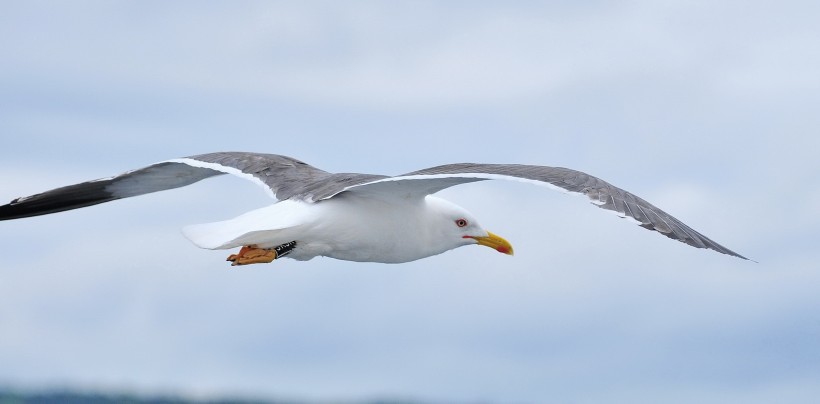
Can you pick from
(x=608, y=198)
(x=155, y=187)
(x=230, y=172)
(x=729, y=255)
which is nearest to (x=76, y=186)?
(x=155, y=187)

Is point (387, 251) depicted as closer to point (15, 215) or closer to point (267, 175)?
point (267, 175)

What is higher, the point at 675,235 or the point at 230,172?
the point at 230,172

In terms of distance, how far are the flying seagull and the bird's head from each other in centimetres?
1

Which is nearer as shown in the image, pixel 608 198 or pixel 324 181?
pixel 608 198

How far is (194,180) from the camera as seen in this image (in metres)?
13.9

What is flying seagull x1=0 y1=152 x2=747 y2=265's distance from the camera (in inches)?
404

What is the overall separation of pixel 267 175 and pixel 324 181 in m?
0.99

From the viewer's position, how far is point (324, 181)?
11.9 metres

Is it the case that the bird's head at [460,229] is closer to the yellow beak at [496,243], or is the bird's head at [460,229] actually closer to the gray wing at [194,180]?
the yellow beak at [496,243]

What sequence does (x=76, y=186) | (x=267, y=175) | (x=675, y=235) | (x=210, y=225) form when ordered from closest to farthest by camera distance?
(x=675, y=235) → (x=210, y=225) → (x=267, y=175) → (x=76, y=186)

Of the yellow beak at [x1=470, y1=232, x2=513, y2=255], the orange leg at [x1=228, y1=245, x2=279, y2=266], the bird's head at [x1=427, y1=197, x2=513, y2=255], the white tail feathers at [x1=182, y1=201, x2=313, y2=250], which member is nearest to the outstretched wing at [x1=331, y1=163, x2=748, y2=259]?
the white tail feathers at [x1=182, y1=201, x2=313, y2=250]

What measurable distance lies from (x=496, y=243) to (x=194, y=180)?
350 centimetres

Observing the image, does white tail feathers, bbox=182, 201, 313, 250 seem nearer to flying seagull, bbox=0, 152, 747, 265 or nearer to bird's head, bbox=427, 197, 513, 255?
flying seagull, bbox=0, 152, 747, 265

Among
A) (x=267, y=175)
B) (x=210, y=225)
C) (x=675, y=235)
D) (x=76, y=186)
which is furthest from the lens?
(x=76, y=186)
